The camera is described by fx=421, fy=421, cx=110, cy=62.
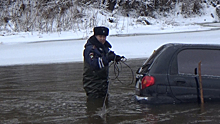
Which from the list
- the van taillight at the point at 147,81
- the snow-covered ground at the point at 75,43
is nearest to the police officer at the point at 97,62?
the van taillight at the point at 147,81

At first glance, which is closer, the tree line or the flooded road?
the flooded road

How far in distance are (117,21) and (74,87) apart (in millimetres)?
16452

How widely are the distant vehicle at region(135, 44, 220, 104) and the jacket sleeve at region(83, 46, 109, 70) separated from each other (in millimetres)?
922

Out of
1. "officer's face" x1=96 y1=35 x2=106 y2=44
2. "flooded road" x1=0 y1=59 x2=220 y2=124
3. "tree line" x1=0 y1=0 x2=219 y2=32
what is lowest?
"flooded road" x1=0 y1=59 x2=220 y2=124

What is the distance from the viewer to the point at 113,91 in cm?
965

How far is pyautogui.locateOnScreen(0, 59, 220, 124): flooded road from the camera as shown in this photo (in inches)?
271

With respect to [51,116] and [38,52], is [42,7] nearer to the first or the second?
[38,52]

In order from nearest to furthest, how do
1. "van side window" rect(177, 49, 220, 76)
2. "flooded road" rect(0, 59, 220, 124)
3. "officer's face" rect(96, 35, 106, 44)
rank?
"flooded road" rect(0, 59, 220, 124), "van side window" rect(177, 49, 220, 76), "officer's face" rect(96, 35, 106, 44)

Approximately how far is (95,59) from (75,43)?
38.4 ft

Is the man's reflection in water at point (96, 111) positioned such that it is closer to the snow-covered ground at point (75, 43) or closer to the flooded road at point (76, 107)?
the flooded road at point (76, 107)

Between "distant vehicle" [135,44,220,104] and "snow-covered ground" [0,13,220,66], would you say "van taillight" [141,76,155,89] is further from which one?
"snow-covered ground" [0,13,220,66]

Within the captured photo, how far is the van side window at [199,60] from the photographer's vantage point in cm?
699

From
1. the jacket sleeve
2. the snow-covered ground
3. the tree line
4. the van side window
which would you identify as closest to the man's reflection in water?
the jacket sleeve

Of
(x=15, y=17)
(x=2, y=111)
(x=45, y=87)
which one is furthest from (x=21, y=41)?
(x=2, y=111)
